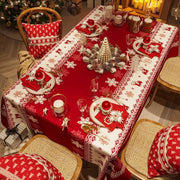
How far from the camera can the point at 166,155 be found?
54.0 inches

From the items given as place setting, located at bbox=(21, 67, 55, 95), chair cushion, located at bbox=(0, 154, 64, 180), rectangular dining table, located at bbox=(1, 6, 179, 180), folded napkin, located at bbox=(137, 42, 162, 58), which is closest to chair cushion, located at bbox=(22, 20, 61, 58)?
rectangular dining table, located at bbox=(1, 6, 179, 180)

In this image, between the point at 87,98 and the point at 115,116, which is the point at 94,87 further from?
the point at 115,116

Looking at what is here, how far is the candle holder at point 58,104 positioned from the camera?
4.94 ft

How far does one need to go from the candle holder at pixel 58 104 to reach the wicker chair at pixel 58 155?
0.36 metres

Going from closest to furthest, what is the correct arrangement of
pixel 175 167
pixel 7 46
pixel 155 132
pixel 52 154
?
1. pixel 175 167
2. pixel 52 154
3. pixel 155 132
4. pixel 7 46

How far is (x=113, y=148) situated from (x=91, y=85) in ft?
1.86

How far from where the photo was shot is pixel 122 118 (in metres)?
1.53

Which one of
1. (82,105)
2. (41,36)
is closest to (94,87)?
(82,105)

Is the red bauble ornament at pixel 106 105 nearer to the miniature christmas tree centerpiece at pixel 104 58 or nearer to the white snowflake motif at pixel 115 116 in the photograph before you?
the white snowflake motif at pixel 115 116

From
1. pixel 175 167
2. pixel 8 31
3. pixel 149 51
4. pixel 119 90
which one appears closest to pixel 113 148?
pixel 175 167

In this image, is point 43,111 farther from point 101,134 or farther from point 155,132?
point 155,132

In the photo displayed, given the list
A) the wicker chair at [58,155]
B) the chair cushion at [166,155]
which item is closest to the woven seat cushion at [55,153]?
the wicker chair at [58,155]

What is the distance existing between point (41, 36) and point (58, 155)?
52.9 inches

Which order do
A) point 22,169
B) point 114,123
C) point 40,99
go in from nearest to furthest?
1. point 22,169
2. point 114,123
3. point 40,99
